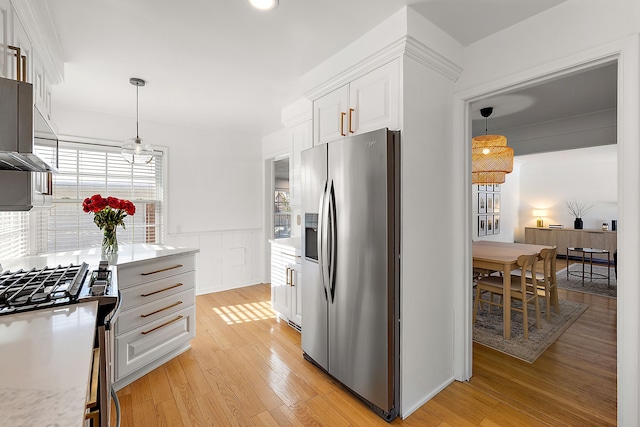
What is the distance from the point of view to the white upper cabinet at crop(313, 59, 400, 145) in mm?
1938

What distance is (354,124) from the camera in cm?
219

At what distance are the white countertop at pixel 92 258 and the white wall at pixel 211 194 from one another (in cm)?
155

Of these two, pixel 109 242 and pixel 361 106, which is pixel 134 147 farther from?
pixel 361 106

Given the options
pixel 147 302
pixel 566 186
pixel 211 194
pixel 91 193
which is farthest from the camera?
pixel 566 186

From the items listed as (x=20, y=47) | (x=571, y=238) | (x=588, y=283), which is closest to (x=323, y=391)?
(x=20, y=47)

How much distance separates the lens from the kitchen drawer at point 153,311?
2.24 m

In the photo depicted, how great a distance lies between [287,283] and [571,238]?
8.05m

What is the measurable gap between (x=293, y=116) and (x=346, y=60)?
55.6 inches

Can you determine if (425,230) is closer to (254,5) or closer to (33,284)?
(254,5)

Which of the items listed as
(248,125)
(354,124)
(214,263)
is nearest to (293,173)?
(248,125)

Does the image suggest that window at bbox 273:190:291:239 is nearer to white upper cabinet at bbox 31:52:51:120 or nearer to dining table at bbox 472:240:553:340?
dining table at bbox 472:240:553:340

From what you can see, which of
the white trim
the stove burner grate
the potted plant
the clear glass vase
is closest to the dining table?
the white trim

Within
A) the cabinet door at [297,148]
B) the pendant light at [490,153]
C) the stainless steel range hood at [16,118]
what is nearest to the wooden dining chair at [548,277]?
the pendant light at [490,153]

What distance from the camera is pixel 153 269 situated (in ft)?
8.00
